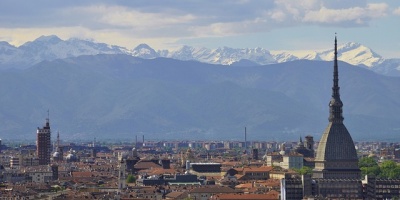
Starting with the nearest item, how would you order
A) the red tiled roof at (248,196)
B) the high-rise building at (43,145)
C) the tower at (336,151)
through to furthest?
the red tiled roof at (248,196) < the tower at (336,151) < the high-rise building at (43,145)

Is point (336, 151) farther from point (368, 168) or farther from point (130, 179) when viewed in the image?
point (130, 179)

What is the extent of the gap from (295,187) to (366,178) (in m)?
8.71

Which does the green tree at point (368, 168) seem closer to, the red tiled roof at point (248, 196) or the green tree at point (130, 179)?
the red tiled roof at point (248, 196)

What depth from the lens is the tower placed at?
380 feet

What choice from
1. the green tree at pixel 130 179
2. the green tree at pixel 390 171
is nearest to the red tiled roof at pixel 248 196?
the green tree at pixel 390 171

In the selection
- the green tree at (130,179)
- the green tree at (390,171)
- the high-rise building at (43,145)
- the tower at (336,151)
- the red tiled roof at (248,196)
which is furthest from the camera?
the high-rise building at (43,145)

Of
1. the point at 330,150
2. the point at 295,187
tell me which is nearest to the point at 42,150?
the point at 330,150

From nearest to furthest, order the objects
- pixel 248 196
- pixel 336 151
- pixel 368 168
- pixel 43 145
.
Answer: pixel 248 196
pixel 336 151
pixel 368 168
pixel 43 145

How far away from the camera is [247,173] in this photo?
484 feet

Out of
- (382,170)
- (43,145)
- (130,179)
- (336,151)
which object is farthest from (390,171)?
(43,145)

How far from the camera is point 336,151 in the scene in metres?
118

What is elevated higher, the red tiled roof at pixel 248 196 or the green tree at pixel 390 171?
the green tree at pixel 390 171

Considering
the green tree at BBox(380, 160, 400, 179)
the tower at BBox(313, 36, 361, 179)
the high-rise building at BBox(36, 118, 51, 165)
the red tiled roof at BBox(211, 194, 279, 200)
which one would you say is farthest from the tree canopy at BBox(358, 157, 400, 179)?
the high-rise building at BBox(36, 118, 51, 165)

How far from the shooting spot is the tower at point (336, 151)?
380 feet
